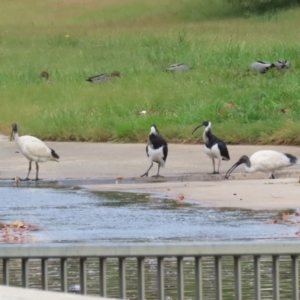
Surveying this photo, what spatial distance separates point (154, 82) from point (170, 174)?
30.3ft

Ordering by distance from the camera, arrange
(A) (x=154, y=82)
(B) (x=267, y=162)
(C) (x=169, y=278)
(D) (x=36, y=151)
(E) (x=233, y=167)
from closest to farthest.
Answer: (C) (x=169, y=278), (B) (x=267, y=162), (E) (x=233, y=167), (D) (x=36, y=151), (A) (x=154, y=82)

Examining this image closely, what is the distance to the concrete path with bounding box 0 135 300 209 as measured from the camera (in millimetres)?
11828

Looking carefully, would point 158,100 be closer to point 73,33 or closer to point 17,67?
point 17,67

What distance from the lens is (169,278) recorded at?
7.48m

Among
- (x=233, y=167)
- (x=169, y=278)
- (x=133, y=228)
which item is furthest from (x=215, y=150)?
(x=169, y=278)

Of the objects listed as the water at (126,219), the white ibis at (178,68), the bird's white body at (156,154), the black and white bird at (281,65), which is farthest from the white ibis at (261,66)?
the water at (126,219)

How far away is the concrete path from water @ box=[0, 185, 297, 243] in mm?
552

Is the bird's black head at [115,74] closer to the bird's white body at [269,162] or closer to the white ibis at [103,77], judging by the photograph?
the white ibis at [103,77]

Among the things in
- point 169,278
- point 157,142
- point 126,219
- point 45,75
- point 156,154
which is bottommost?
point 169,278

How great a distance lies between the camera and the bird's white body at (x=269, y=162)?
545 inches

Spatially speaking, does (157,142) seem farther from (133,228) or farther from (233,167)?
(133,228)

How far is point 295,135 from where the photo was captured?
17.1 meters

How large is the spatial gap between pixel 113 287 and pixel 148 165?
26.8 feet

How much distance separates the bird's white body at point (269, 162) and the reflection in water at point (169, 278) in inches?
224
